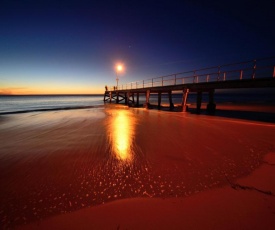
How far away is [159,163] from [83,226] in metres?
2.43

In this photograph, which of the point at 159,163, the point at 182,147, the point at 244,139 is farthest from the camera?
the point at 244,139

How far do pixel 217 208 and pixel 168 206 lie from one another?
0.78m

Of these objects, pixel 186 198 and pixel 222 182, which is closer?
pixel 186 198

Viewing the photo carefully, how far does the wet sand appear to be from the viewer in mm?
2402

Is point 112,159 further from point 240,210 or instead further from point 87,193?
point 240,210

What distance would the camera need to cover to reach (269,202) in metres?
2.68

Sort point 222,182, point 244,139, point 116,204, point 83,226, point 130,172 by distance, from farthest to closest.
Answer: point 244,139 < point 130,172 < point 222,182 < point 116,204 < point 83,226

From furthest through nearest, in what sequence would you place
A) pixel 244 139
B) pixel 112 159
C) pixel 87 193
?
pixel 244 139 → pixel 112 159 → pixel 87 193

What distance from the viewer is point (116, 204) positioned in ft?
9.00

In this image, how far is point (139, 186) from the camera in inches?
128

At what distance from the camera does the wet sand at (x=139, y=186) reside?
240 centimetres

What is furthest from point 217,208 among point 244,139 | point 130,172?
point 244,139

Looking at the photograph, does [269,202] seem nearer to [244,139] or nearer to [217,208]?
[217,208]

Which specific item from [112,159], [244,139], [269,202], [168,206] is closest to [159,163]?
[112,159]
